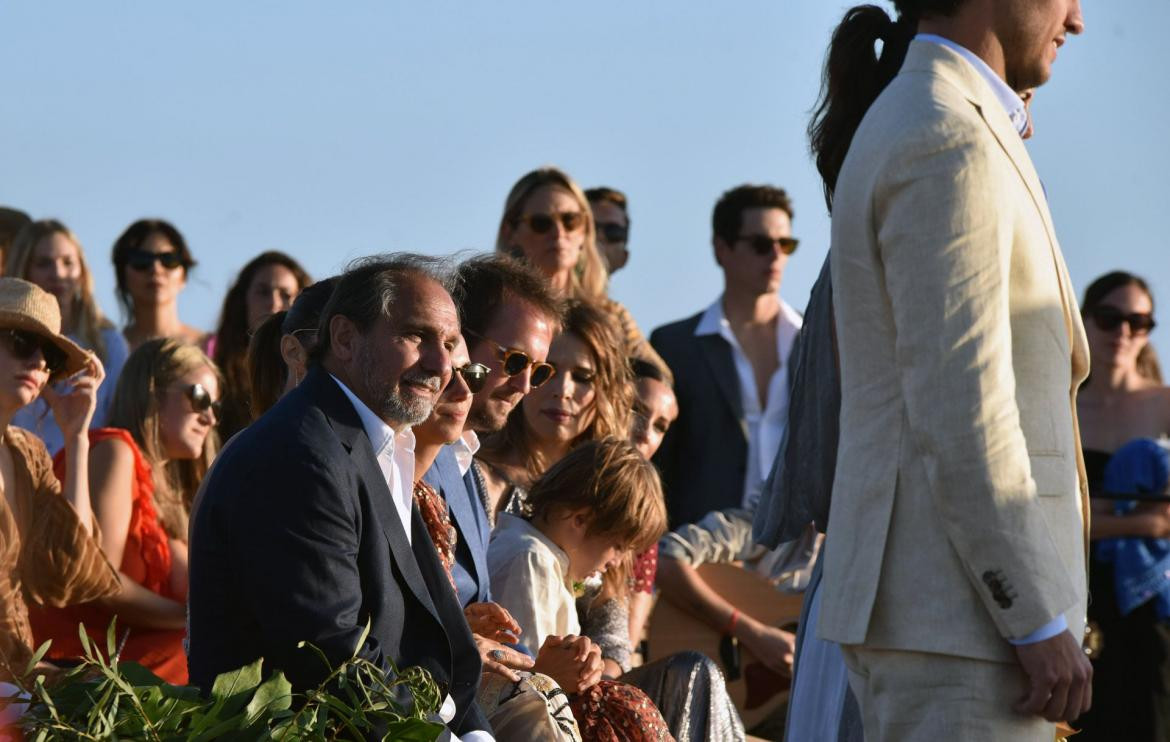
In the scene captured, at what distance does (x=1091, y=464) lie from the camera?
757cm

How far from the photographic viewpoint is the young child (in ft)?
15.4

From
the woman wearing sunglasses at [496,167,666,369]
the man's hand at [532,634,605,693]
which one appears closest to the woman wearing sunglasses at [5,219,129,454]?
the woman wearing sunglasses at [496,167,666,369]

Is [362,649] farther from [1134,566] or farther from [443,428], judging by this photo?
[1134,566]

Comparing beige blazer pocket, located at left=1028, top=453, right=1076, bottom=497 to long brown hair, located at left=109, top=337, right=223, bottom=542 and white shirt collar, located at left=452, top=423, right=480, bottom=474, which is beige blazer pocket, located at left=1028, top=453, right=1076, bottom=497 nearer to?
white shirt collar, located at left=452, top=423, right=480, bottom=474

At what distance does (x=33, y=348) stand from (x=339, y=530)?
6.83ft

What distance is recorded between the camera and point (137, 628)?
5707mm

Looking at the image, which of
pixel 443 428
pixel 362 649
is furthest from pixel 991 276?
pixel 443 428

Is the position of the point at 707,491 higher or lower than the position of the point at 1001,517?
lower

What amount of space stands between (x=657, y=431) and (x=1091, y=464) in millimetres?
2089

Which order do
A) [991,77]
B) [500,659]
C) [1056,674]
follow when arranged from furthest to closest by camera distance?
[500,659] < [991,77] < [1056,674]

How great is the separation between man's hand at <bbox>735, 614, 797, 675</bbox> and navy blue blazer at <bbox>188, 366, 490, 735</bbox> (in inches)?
120

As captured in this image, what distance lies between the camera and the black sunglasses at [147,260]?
7.71 metres

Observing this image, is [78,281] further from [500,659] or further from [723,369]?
[500,659]

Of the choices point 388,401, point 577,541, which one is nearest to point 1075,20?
point 388,401
